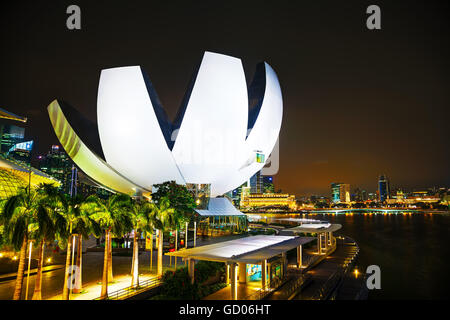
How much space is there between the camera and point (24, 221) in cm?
878

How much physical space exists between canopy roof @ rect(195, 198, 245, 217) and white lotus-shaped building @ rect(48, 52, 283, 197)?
1520 mm

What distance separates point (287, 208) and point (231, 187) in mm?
141930

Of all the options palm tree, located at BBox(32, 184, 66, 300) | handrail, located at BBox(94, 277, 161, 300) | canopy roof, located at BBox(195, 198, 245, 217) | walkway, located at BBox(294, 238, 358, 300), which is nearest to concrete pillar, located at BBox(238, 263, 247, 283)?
walkway, located at BBox(294, 238, 358, 300)

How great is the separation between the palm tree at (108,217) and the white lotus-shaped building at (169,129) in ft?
51.2

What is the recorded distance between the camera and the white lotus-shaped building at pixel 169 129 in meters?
26.6

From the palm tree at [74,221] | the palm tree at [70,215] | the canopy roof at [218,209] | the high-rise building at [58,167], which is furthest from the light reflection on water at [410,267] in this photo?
the high-rise building at [58,167]

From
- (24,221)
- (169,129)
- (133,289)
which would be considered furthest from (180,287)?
(169,129)

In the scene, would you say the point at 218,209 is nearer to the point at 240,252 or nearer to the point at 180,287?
the point at 240,252

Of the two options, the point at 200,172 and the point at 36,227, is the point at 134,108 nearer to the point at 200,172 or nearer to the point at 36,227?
the point at 200,172

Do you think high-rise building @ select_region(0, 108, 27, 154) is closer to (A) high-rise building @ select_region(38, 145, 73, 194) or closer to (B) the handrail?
(A) high-rise building @ select_region(38, 145, 73, 194)

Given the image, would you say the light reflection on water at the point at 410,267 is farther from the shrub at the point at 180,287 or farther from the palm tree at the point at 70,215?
the palm tree at the point at 70,215

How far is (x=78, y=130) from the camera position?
28.4m
